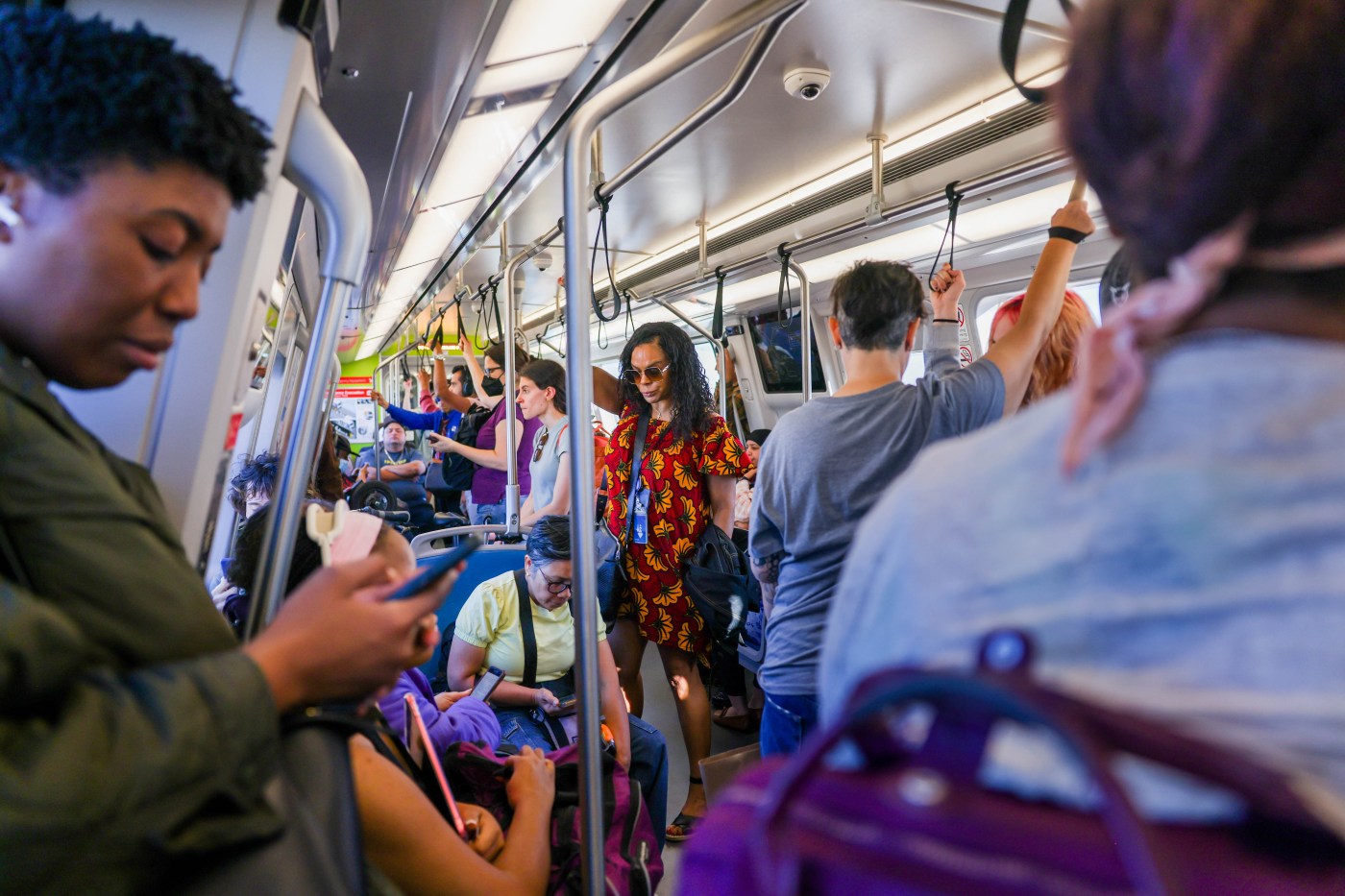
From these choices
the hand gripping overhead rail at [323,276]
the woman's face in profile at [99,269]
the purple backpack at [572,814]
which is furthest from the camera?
the purple backpack at [572,814]

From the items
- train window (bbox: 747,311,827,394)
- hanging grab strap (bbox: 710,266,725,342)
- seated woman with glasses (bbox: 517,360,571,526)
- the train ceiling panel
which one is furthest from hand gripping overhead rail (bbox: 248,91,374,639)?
train window (bbox: 747,311,827,394)

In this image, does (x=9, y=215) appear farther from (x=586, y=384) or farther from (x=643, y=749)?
(x=643, y=749)

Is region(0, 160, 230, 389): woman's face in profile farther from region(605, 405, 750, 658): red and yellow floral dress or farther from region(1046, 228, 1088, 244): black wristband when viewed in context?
region(605, 405, 750, 658): red and yellow floral dress

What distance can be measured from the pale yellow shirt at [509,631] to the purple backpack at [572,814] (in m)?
0.74

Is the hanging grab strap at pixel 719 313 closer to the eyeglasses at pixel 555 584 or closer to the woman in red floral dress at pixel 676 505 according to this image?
the woman in red floral dress at pixel 676 505

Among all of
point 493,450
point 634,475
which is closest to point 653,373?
point 634,475

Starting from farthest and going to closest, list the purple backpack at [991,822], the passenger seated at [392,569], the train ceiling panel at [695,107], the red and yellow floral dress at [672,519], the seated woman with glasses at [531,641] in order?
1. the red and yellow floral dress at [672,519]
2. the seated woman with glasses at [531,641]
3. the train ceiling panel at [695,107]
4. the passenger seated at [392,569]
5. the purple backpack at [991,822]

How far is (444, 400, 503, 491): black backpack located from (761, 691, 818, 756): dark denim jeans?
11.8ft

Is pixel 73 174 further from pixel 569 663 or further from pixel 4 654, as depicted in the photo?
pixel 569 663

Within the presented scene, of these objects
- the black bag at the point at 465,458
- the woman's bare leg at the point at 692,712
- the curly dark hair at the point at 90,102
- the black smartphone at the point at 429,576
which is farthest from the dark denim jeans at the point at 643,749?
the black bag at the point at 465,458

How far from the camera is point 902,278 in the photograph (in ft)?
5.82

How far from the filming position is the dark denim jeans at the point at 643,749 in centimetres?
221

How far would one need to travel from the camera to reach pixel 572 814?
1.67m

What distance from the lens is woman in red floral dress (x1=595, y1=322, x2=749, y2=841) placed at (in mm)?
2809
